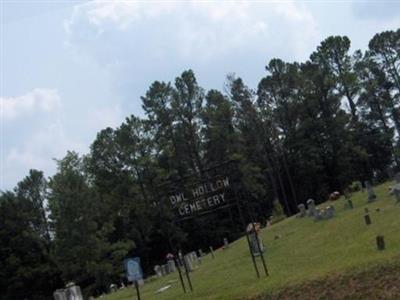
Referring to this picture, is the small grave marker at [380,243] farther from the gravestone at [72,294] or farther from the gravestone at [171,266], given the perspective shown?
the gravestone at [171,266]

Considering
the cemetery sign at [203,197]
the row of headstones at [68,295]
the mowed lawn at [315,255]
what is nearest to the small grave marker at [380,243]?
the mowed lawn at [315,255]

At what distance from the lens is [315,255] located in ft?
59.2

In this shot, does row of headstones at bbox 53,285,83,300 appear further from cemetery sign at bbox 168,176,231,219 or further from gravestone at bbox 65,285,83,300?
cemetery sign at bbox 168,176,231,219

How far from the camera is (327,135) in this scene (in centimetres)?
6203

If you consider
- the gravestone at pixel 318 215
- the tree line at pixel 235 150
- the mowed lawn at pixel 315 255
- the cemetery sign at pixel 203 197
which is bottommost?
the mowed lawn at pixel 315 255

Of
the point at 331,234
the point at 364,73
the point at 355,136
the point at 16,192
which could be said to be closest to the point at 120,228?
the point at 16,192

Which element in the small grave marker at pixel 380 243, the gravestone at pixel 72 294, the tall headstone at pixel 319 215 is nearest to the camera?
the small grave marker at pixel 380 243

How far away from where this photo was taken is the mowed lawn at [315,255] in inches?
566

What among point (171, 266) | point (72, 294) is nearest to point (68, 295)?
point (72, 294)

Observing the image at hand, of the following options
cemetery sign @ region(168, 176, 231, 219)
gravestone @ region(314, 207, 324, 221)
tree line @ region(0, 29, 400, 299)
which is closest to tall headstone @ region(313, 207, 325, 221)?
gravestone @ region(314, 207, 324, 221)

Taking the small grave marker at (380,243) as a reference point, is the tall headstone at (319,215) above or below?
above

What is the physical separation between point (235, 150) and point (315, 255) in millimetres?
42843

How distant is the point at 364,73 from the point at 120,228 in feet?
102

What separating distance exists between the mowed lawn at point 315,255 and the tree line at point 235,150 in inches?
1248
